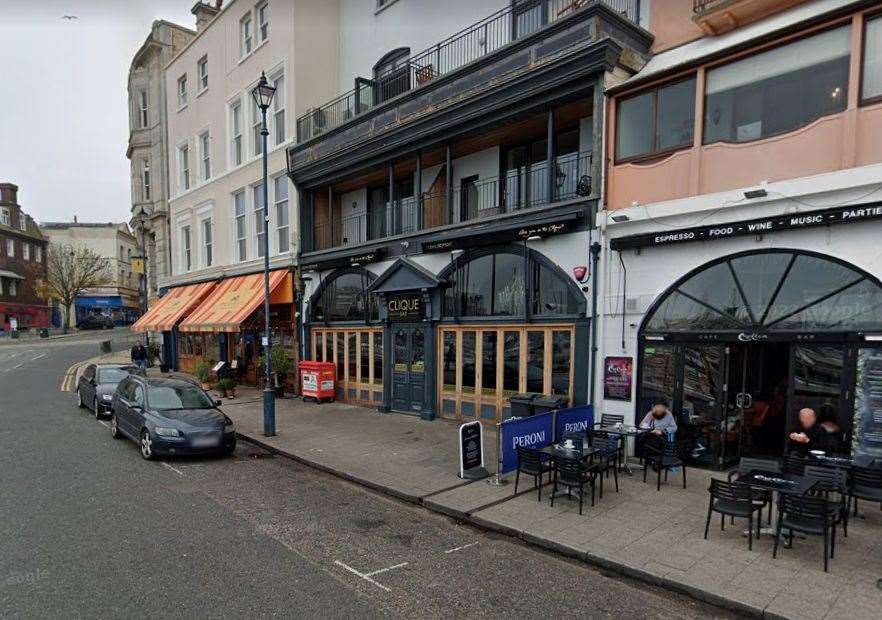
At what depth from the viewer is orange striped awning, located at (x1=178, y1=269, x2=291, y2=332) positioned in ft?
57.7

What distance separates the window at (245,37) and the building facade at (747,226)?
1598cm

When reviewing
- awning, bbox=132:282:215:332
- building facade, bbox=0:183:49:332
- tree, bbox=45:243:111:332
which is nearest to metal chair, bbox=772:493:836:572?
awning, bbox=132:282:215:332

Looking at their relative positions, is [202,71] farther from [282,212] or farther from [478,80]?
[478,80]

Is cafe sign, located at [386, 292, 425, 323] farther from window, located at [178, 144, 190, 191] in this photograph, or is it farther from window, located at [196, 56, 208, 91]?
window, located at [178, 144, 190, 191]

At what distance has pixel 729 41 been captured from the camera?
852 centimetres

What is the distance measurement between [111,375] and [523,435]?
43.0ft

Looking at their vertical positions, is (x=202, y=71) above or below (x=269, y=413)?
above

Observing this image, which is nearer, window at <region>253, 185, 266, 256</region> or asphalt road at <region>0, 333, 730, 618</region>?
asphalt road at <region>0, 333, 730, 618</region>

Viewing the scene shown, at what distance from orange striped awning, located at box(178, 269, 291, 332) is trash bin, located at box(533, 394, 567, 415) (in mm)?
11316

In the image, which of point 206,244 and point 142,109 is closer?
point 206,244

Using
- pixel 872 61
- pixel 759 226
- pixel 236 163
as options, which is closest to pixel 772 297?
pixel 759 226

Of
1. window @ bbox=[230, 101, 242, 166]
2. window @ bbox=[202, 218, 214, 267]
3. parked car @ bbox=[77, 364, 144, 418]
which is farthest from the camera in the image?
window @ bbox=[202, 218, 214, 267]

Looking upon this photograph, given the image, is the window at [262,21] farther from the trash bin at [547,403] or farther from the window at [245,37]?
the trash bin at [547,403]

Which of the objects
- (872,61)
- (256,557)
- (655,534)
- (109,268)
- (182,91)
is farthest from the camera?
(109,268)
